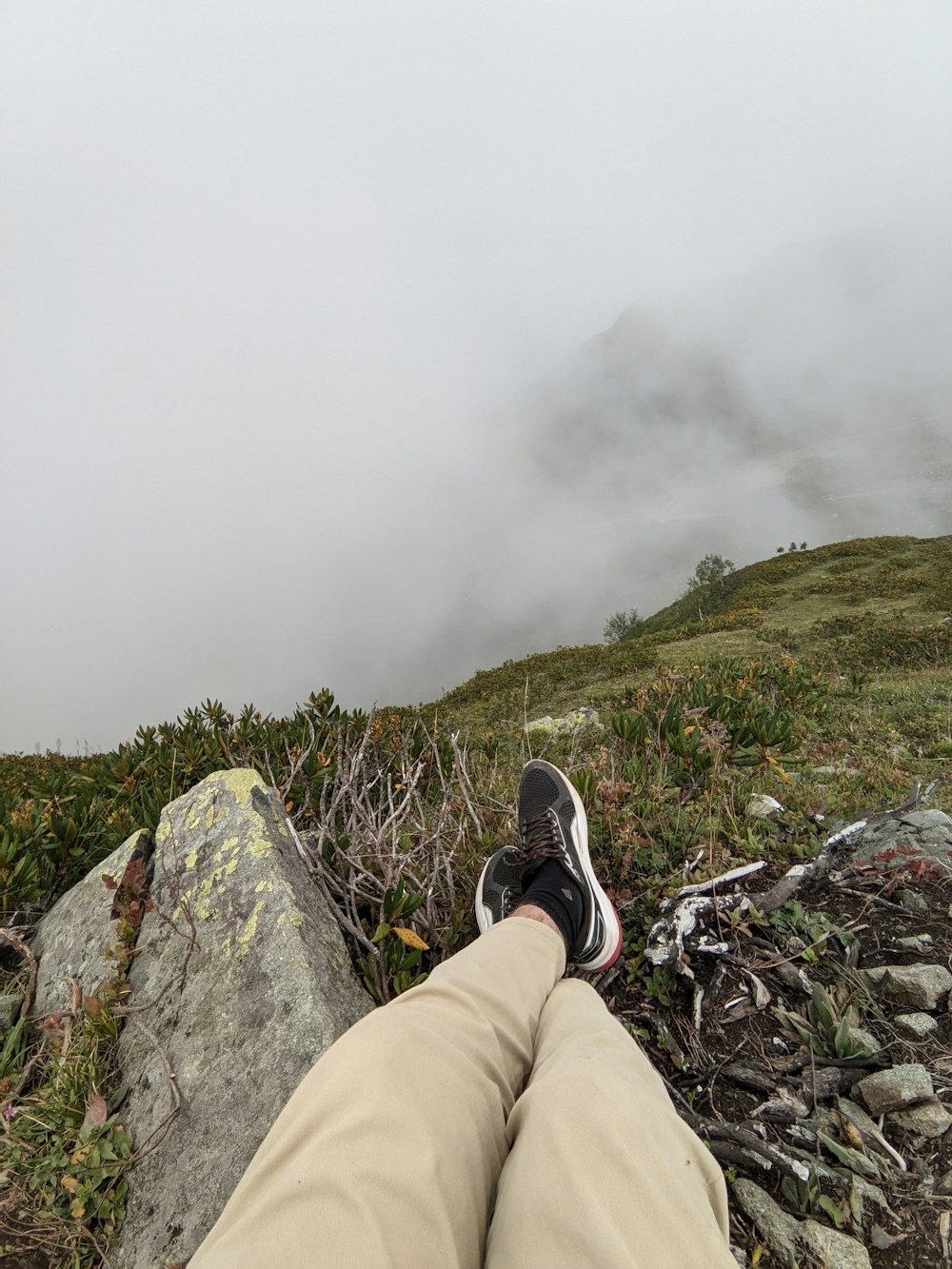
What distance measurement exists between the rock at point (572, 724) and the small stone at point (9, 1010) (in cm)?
→ 549

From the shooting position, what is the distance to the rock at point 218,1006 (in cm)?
180

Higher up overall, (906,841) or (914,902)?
(906,841)

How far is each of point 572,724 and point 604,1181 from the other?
6508mm

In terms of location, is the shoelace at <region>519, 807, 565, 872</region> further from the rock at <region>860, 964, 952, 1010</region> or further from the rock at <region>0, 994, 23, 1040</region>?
the rock at <region>0, 994, 23, 1040</region>

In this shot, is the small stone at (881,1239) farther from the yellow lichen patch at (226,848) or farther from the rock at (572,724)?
the rock at (572,724)

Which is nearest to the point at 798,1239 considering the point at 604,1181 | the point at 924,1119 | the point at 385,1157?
the point at 924,1119

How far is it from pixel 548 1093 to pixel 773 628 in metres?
14.5

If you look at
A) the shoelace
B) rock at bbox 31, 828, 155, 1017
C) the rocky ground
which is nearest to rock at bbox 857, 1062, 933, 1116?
the rocky ground

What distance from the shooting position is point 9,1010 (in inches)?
104

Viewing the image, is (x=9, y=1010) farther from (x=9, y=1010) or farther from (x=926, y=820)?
(x=926, y=820)

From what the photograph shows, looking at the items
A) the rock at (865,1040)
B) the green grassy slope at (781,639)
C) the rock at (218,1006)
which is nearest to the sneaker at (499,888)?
the rock at (218,1006)

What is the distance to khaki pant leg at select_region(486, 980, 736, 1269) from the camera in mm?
1172

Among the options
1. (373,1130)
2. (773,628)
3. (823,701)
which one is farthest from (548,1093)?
(773,628)

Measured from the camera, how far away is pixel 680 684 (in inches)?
261
